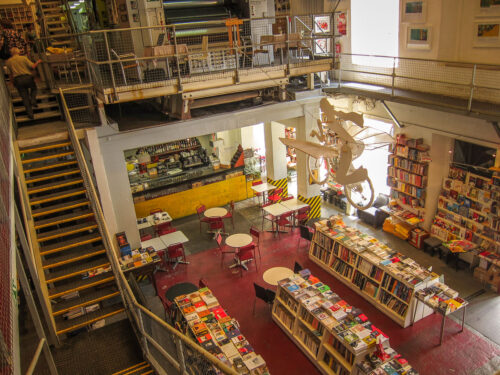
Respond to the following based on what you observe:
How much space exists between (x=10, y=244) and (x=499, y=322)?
880 cm

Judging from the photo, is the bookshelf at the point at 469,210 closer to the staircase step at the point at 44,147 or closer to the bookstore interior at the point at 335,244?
the bookstore interior at the point at 335,244

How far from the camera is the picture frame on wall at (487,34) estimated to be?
328 inches

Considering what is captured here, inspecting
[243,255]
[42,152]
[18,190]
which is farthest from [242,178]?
[18,190]

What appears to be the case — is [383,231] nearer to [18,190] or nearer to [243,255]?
[243,255]

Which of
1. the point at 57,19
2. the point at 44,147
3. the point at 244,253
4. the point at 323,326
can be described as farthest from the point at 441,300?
the point at 57,19

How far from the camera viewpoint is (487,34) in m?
8.55

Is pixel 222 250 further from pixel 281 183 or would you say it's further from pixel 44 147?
pixel 44 147

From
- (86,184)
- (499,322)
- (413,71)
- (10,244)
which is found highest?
(413,71)

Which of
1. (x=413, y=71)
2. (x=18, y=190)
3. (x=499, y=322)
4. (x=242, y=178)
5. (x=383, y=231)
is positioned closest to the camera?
(x=18, y=190)

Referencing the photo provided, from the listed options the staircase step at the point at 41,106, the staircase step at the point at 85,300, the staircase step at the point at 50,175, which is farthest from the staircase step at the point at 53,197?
the staircase step at the point at 41,106

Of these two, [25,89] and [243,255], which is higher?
[25,89]

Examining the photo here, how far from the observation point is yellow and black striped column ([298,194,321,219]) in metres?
12.7

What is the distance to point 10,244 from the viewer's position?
4.09 m

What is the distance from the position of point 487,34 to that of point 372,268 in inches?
218
